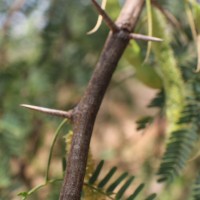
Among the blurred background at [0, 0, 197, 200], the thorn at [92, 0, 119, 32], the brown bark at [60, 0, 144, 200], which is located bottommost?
the brown bark at [60, 0, 144, 200]

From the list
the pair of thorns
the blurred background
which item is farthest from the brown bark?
the blurred background

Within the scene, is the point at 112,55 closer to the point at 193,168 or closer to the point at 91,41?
the point at 91,41

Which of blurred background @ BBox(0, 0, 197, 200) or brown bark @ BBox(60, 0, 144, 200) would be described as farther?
blurred background @ BBox(0, 0, 197, 200)

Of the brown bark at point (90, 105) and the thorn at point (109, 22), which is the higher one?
the thorn at point (109, 22)

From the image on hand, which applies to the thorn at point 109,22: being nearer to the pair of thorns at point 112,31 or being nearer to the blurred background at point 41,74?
the pair of thorns at point 112,31

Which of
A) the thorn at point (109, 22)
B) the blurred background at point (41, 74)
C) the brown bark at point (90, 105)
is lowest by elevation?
the brown bark at point (90, 105)

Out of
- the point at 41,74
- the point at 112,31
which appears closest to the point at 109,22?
the point at 112,31

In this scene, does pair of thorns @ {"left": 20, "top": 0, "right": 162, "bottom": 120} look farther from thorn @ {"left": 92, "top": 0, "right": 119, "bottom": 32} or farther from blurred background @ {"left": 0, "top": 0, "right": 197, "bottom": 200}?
blurred background @ {"left": 0, "top": 0, "right": 197, "bottom": 200}

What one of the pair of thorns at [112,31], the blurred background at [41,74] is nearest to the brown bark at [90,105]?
the pair of thorns at [112,31]

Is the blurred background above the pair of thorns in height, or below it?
above

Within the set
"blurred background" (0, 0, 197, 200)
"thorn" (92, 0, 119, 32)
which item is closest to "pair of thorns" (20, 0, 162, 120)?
"thorn" (92, 0, 119, 32)
